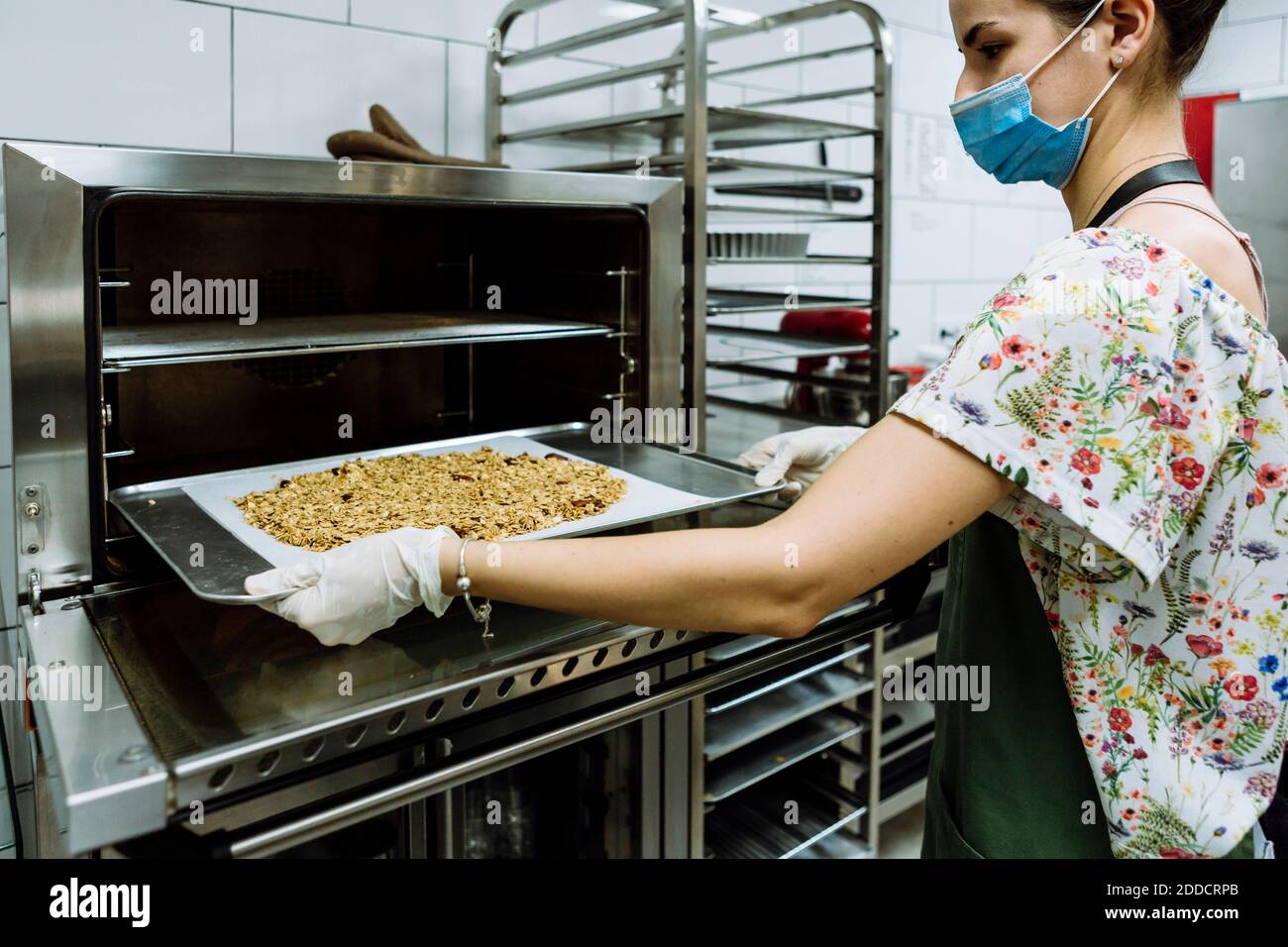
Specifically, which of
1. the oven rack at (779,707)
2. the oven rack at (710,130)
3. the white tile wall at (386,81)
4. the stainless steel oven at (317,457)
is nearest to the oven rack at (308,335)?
the stainless steel oven at (317,457)

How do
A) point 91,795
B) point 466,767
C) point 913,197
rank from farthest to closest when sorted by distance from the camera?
point 913,197 < point 466,767 < point 91,795

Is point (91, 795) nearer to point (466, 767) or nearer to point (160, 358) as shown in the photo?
point (466, 767)

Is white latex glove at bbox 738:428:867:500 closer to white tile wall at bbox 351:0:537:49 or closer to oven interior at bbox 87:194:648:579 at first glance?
oven interior at bbox 87:194:648:579

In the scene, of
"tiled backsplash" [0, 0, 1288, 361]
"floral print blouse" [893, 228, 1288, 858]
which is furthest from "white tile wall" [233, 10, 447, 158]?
"floral print blouse" [893, 228, 1288, 858]

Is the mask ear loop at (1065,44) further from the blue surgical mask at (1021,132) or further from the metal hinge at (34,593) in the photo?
the metal hinge at (34,593)

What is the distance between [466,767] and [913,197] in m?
2.48

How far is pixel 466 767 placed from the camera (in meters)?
0.96

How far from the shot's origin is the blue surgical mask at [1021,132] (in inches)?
41.6

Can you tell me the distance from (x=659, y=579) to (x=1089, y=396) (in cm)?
41

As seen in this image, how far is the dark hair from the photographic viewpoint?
3.26 ft

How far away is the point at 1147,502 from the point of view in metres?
0.88

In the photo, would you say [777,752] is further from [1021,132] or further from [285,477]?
[1021,132]

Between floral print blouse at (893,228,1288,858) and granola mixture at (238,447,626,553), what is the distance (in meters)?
0.52
